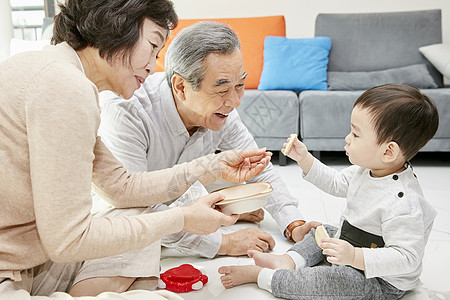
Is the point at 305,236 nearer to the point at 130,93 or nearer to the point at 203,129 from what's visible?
the point at 203,129

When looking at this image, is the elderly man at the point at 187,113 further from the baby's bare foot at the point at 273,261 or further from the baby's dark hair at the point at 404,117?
the baby's dark hair at the point at 404,117

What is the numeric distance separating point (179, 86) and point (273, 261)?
694 mm

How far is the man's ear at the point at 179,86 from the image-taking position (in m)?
1.68

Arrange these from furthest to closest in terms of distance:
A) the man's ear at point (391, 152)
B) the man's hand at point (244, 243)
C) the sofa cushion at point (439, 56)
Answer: the sofa cushion at point (439, 56), the man's hand at point (244, 243), the man's ear at point (391, 152)

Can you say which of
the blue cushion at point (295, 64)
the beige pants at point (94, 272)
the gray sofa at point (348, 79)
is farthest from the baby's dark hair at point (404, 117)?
the blue cushion at point (295, 64)

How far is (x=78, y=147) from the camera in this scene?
1015mm

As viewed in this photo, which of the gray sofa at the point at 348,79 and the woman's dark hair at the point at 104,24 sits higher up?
the woman's dark hair at the point at 104,24

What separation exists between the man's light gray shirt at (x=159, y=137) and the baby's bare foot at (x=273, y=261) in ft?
0.60

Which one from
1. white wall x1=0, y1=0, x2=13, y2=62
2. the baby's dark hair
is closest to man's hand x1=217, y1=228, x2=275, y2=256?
the baby's dark hair

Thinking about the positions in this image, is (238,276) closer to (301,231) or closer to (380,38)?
(301,231)

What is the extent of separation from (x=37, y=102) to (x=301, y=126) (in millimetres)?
2666

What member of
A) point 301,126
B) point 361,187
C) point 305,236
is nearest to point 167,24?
point 361,187

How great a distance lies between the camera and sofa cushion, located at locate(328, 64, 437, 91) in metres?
3.66

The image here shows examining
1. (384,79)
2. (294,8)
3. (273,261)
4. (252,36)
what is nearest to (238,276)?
(273,261)
